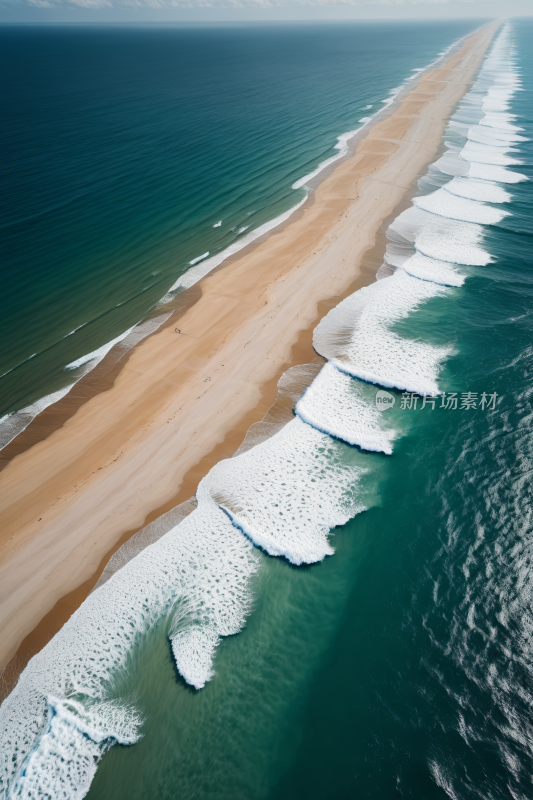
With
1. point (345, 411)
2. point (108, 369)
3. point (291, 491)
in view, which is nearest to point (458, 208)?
point (345, 411)

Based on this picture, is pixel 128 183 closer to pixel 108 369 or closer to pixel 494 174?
pixel 108 369

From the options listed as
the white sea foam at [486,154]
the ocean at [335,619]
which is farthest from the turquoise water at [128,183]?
the white sea foam at [486,154]

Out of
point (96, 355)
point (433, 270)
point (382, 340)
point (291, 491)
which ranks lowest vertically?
point (291, 491)

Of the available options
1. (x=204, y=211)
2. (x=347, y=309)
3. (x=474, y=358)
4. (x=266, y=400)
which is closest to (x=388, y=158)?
(x=204, y=211)

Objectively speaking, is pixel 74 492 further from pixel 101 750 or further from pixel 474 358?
pixel 474 358

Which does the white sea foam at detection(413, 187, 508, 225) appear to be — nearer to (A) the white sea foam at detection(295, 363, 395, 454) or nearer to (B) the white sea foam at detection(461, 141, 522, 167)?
(B) the white sea foam at detection(461, 141, 522, 167)

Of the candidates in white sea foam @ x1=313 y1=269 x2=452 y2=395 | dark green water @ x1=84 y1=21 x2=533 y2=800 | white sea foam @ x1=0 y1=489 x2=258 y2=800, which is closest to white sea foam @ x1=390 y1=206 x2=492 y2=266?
white sea foam @ x1=313 y1=269 x2=452 y2=395
